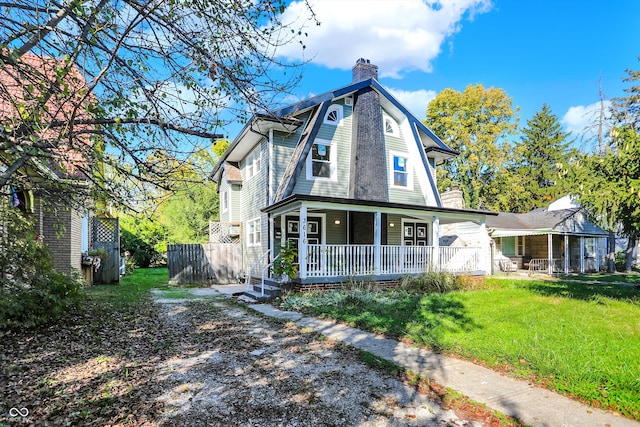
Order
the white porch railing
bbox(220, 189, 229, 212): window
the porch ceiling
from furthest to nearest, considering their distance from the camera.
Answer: bbox(220, 189, 229, 212): window, the white porch railing, the porch ceiling

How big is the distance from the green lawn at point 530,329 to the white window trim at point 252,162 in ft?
21.7

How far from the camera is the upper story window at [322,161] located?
13188mm

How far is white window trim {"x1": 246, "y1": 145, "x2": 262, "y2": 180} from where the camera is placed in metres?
14.3

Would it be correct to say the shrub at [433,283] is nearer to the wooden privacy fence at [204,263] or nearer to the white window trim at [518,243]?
the wooden privacy fence at [204,263]

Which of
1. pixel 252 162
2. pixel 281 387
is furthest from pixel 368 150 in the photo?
pixel 281 387

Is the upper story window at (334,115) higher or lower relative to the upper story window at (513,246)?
higher

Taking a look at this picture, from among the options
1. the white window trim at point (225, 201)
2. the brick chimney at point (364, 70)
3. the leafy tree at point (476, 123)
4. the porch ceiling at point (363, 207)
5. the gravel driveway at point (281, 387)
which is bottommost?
the gravel driveway at point (281, 387)

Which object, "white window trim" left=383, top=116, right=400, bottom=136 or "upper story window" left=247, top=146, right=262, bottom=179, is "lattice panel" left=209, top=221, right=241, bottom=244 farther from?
"white window trim" left=383, top=116, right=400, bottom=136

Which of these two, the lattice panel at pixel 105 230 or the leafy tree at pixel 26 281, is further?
the lattice panel at pixel 105 230

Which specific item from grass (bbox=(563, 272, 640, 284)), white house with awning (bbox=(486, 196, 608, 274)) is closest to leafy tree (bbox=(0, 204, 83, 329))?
grass (bbox=(563, 272, 640, 284))

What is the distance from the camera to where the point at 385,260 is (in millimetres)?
12398

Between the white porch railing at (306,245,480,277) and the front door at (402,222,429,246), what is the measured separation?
2.24 metres

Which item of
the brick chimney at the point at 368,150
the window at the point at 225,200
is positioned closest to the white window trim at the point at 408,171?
the brick chimney at the point at 368,150

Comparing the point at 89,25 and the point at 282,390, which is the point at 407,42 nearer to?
the point at 89,25
